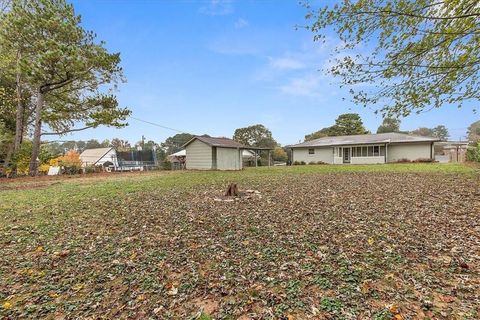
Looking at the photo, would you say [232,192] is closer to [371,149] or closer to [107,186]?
[107,186]

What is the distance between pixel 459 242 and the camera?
304cm

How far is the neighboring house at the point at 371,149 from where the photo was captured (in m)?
21.6

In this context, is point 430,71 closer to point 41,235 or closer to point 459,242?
point 459,242

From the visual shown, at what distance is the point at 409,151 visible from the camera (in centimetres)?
2211

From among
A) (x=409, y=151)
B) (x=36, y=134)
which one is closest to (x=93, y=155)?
(x=36, y=134)

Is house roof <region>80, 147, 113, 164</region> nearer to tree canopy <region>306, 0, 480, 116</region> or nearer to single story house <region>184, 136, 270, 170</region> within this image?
single story house <region>184, 136, 270, 170</region>

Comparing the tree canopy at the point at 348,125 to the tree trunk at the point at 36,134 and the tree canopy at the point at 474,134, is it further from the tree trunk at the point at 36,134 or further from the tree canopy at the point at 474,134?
the tree trunk at the point at 36,134

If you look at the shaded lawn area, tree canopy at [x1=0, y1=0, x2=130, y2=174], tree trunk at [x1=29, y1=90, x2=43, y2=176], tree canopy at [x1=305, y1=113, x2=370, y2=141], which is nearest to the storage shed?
tree canopy at [x1=0, y1=0, x2=130, y2=174]

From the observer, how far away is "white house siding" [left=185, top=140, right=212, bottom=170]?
63.6 ft

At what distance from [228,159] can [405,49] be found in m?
16.6

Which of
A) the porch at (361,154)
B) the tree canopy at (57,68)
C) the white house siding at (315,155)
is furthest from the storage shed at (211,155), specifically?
the porch at (361,154)

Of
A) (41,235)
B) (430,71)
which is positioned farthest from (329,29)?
(41,235)

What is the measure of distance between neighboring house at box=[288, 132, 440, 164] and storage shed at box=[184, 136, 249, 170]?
9240 mm

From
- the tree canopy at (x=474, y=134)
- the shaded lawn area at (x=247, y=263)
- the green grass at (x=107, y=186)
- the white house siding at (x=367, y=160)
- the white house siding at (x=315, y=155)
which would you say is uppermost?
the tree canopy at (x=474, y=134)
